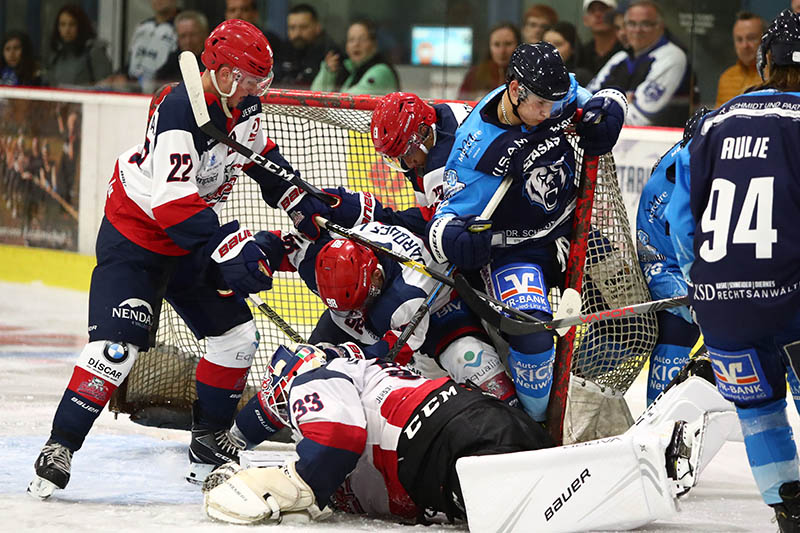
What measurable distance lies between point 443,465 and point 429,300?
2.13 feet

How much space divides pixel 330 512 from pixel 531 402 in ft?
2.48

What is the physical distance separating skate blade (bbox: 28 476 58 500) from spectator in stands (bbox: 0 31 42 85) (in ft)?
15.6

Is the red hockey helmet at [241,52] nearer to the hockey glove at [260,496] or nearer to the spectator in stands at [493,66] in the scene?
the hockey glove at [260,496]

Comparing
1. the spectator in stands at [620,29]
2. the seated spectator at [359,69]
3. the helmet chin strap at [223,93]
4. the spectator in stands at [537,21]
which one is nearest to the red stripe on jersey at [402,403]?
the helmet chin strap at [223,93]

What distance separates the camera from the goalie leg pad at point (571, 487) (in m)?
2.58

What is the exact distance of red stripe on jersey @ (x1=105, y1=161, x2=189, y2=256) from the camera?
323 cm

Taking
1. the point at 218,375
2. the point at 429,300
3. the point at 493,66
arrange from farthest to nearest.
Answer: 1. the point at 493,66
2. the point at 218,375
3. the point at 429,300

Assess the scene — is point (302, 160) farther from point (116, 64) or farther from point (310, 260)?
→ point (116, 64)

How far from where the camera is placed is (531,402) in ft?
10.8

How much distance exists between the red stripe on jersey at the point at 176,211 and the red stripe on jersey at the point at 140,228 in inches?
5.4

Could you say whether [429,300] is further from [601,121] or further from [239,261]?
[601,121]

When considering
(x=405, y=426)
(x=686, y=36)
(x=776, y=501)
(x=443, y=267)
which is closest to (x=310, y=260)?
(x=443, y=267)

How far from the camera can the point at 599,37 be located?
18.9 ft

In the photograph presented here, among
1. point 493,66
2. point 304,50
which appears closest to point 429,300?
point 493,66
